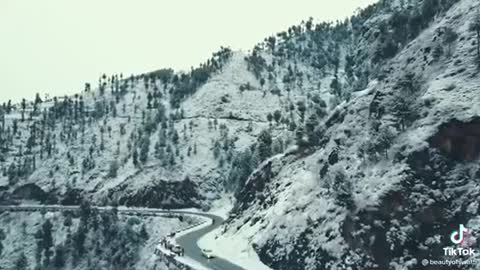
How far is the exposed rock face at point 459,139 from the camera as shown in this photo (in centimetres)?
4075

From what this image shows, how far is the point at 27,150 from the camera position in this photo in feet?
515

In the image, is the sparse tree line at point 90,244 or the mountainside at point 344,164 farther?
the sparse tree line at point 90,244

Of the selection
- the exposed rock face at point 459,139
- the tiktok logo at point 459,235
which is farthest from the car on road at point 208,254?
the tiktok logo at point 459,235

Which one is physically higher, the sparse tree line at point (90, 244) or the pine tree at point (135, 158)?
the pine tree at point (135, 158)

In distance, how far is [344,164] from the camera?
2052 inches

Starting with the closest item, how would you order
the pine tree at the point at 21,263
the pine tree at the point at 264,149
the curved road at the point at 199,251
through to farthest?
the curved road at the point at 199,251, the pine tree at the point at 21,263, the pine tree at the point at 264,149

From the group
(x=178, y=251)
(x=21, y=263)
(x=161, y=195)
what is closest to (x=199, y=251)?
(x=178, y=251)

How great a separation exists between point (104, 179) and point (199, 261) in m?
85.6

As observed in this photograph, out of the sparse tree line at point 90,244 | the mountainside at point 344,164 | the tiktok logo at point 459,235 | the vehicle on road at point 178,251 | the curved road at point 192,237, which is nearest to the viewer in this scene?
the tiktok logo at point 459,235

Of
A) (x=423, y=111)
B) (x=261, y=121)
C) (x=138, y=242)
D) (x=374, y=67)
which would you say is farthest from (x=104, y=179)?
(x=423, y=111)

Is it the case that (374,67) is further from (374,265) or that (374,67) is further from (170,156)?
(170,156)

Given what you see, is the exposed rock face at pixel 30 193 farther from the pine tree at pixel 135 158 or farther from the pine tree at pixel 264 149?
the pine tree at pixel 264 149

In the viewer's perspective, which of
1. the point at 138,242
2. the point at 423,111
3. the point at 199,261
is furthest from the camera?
the point at 138,242

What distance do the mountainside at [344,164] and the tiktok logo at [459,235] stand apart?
0.46 meters
